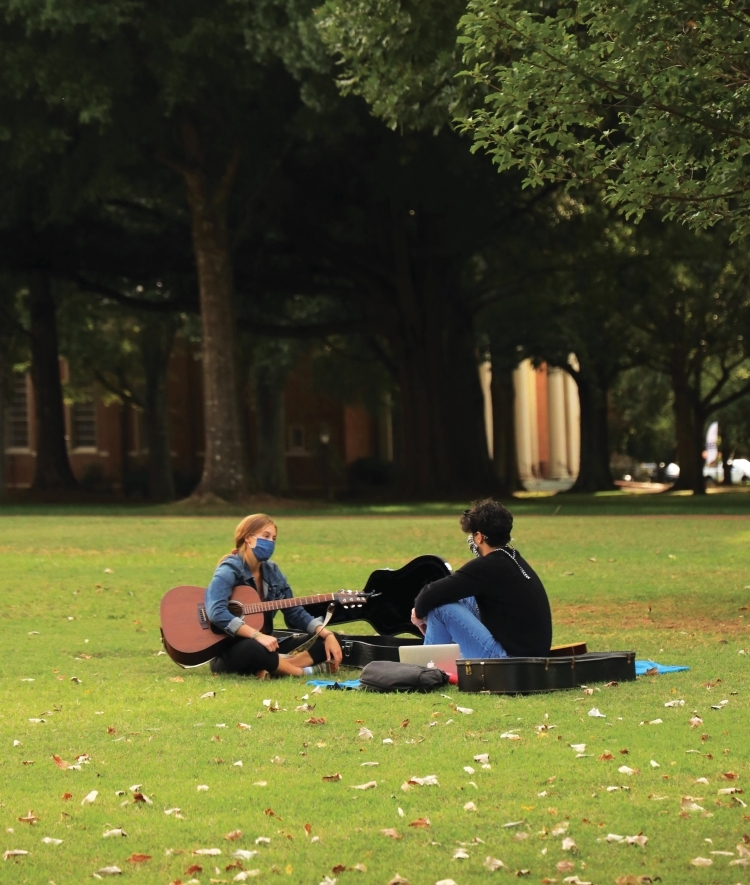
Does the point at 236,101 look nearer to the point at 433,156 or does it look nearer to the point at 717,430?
the point at 433,156

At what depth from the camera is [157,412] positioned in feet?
182

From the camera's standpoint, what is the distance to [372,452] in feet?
237

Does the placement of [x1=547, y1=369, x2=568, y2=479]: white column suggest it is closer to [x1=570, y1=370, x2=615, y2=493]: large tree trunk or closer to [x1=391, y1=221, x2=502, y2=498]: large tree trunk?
[x1=570, y1=370, x2=615, y2=493]: large tree trunk

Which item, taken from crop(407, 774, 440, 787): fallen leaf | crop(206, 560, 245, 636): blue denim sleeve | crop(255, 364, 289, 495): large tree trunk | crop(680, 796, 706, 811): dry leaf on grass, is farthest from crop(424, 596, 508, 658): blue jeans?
crop(255, 364, 289, 495): large tree trunk

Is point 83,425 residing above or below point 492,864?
above

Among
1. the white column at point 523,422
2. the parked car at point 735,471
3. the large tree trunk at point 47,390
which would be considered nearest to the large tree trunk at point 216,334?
the large tree trunk at point 47,390

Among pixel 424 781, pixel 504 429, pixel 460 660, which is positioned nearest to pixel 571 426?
pixel 504 429

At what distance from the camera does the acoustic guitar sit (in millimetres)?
11055

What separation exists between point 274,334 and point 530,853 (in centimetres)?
3948

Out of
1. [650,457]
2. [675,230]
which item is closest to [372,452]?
[650,457]

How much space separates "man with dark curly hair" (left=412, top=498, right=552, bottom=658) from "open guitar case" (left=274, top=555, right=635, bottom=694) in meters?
0.32

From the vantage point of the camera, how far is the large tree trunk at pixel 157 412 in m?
54.3

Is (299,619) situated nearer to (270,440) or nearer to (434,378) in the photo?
(434,378)

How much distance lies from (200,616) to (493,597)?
2348mm
